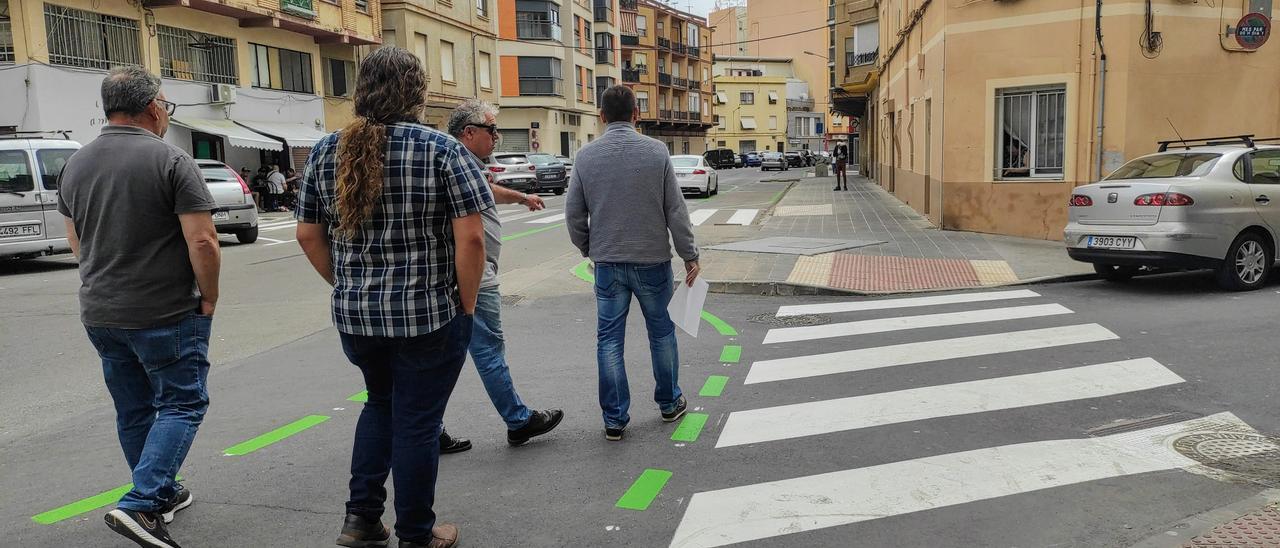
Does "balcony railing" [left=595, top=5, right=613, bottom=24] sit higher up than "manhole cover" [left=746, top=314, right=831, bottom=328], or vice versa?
"balcony railing" [left=595, top=5, right=613, bottom=24]

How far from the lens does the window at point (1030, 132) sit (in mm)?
14227

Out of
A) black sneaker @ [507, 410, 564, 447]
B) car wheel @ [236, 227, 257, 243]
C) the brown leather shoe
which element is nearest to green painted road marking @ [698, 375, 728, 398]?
black sneaker @ [507, 410, 564, 447]

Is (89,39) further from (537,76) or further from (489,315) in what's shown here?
(537,76)

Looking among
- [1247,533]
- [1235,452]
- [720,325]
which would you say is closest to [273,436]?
[720,325]

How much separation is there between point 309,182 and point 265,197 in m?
26.0

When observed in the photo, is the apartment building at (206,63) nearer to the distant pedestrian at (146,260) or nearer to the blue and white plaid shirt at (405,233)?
the distant pedestrian at (146,260)

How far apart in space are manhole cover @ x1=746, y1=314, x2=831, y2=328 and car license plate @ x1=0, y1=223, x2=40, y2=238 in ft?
34.8

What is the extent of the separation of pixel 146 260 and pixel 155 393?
550mm

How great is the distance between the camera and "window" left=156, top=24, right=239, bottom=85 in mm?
24766

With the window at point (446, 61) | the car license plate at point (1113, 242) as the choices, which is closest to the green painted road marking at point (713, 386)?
the car license plate at point (1113, 242)

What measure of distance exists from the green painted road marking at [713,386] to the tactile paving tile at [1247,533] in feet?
9.24

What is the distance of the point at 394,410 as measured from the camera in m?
3.36

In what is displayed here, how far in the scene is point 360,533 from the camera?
11.7 feet

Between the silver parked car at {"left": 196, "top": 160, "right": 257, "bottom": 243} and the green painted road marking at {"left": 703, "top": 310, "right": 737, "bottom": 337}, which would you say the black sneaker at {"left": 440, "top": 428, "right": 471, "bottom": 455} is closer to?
the green painted road marking at {"left": 703, "top": 310, "right": 737, "bottom": 337}
